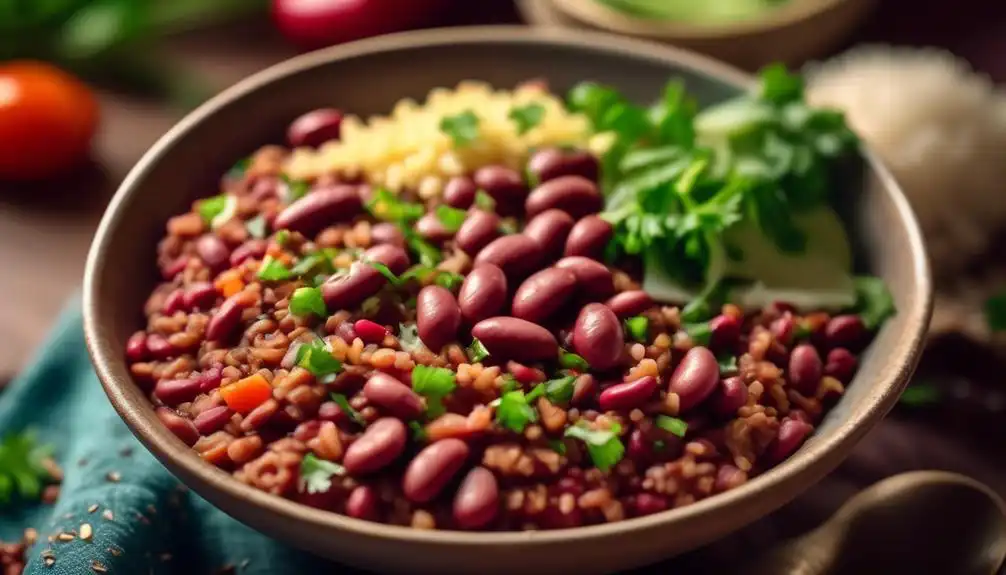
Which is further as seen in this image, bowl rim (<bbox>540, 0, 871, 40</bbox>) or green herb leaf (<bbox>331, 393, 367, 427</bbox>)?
bowl rim (<bbox>540, 0, 871, 40</bbox>)

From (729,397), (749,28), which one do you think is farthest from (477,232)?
(749,28)

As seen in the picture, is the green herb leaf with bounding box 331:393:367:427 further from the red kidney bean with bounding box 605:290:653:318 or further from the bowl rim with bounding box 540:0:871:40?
the bowl rim with bounding box 540:0:871:40

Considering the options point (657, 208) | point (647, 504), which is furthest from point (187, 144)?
point (647, 504)

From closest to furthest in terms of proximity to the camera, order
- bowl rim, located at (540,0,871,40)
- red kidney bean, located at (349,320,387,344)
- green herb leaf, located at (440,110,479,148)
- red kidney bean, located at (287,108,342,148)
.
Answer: red kidney bean, located at (349,320,387,344)
green herb leaf, located at (440,110,479,148)
red kidney bean, located at (287,108,342,148)
bowl rim, located at (540,0,871,40)

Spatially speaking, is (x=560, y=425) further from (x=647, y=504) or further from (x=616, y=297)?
(x=616, y=297)

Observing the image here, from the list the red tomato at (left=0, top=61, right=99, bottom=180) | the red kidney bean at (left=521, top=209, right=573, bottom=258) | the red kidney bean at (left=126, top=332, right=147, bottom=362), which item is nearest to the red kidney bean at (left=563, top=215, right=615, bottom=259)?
the red kidney bean at (left=521, top=209, right=573, bottom=258)

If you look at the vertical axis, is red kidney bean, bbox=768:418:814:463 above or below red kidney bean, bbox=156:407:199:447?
below

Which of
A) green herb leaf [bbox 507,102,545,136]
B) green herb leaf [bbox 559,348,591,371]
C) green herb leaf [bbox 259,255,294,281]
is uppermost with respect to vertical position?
green herb leaf [bbox 507,102,545,136]
